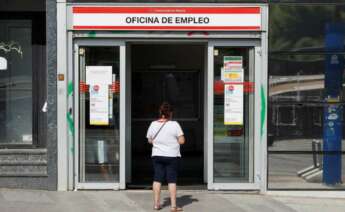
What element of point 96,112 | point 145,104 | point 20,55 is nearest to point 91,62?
point 96,112

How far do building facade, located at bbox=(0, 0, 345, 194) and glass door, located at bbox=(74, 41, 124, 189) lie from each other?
0.7 inches

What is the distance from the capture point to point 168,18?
1045 centimetres

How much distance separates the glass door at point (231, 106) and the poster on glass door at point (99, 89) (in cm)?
174

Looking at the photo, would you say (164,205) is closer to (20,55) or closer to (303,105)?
(303,105)

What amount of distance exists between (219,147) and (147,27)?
2.38 m

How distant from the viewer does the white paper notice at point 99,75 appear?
10612 millimetres

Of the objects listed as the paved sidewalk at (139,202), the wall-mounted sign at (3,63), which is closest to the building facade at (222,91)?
the paved sidewalk at (139,202)

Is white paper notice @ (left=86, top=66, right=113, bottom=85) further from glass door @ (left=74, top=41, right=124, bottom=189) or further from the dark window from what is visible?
the dark window

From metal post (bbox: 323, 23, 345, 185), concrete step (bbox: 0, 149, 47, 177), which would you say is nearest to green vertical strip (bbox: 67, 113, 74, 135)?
concrete step (bbox: 0, 149, 47, 177)

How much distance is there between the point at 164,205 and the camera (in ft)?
31.7

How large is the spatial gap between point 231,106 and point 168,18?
6.01ft

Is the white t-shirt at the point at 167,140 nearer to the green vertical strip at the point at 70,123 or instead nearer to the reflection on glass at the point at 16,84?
the green vertical strip at the point at 70,123

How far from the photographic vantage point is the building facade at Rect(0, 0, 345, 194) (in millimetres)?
10445

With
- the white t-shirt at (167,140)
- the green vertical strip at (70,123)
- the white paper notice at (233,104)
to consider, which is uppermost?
the white paper notice at (233,104)
